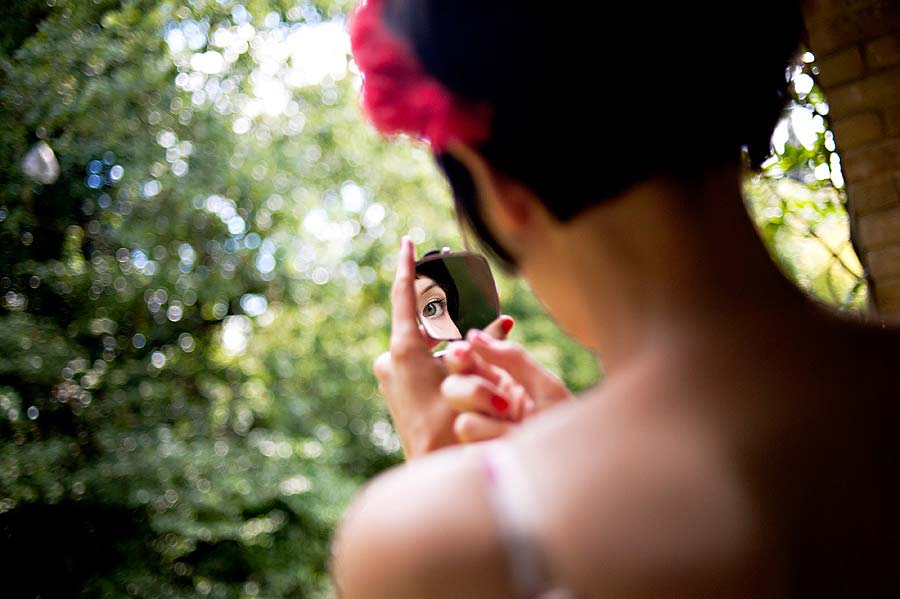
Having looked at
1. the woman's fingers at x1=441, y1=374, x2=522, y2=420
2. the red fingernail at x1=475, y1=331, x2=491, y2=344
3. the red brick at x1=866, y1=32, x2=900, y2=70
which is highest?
the red brick at x1=866, y1=32, x2=900, y2=70

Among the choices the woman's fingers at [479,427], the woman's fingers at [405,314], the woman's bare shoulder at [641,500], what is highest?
the woman's fingers at [405,314]

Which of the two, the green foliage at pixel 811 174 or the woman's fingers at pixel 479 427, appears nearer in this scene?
the woman's fingers at pixel 479 427

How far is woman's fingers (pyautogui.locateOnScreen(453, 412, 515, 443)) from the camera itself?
0.84 meters

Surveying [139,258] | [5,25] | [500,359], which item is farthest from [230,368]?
[500,359]

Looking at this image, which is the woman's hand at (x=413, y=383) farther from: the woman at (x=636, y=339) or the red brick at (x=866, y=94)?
the red brick at (x=866, y=94)

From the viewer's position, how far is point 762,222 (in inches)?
103

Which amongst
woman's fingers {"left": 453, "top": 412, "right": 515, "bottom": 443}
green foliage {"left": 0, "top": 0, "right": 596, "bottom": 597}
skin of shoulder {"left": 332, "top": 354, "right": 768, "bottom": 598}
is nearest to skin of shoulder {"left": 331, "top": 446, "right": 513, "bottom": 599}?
skin of shoulder {"left": 332, "top": 354, "right": 768, "bottom": 598}

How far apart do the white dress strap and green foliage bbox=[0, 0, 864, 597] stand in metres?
3.94

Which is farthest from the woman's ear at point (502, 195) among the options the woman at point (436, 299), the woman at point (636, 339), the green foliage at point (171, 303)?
the green foliage at point (171, 303)

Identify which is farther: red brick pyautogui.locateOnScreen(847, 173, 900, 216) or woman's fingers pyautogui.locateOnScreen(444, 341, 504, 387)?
red brick pyautogui.locateOnScreen(847, 173, 900, 216)

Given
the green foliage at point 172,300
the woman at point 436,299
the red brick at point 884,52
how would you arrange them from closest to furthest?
the woman at point 436,299
the red brick at point 884,52
the green foliage at point 172,300

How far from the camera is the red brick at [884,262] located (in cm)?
183

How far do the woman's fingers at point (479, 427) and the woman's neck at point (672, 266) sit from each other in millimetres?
159

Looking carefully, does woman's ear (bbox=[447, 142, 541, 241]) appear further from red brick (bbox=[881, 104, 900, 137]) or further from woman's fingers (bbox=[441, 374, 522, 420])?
red brick (bbox=[881, 104, 900, 137])
